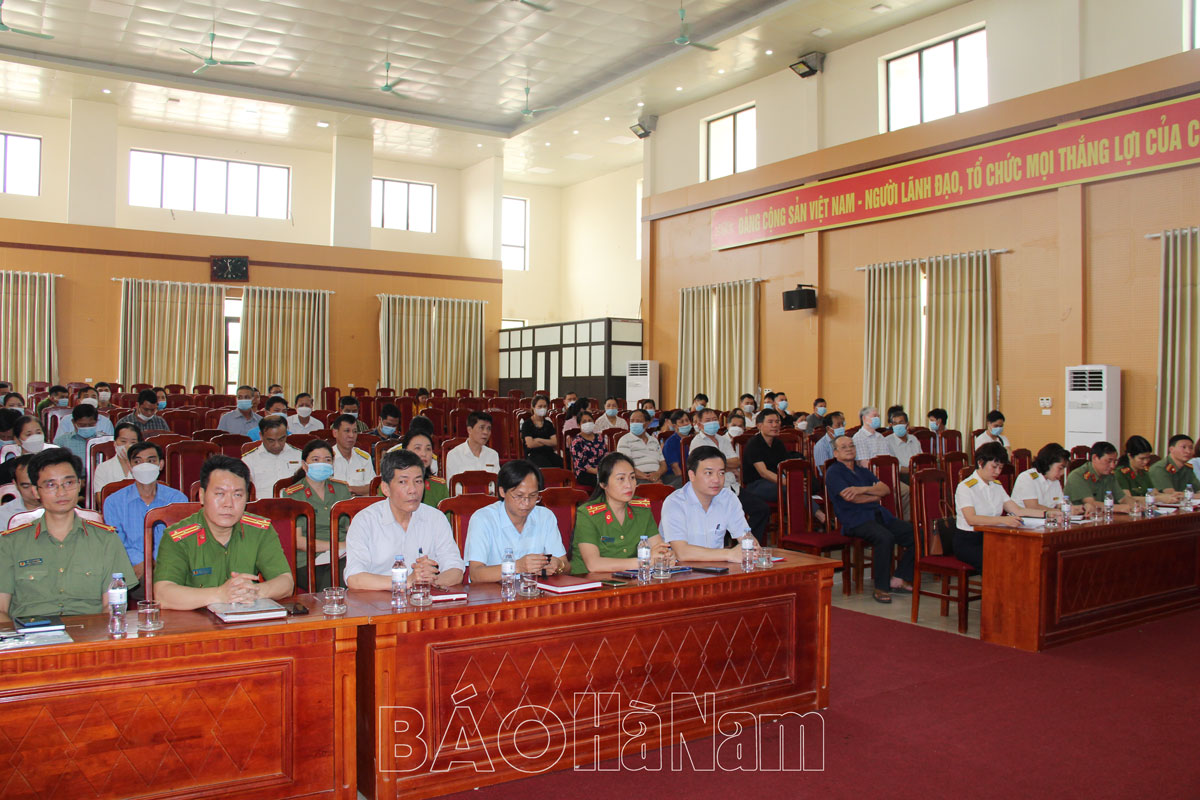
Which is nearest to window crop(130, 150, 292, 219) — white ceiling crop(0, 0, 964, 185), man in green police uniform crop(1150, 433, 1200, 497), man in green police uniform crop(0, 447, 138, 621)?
white ceiling crop(0, 0, 964, 185)

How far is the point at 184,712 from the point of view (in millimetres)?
2525

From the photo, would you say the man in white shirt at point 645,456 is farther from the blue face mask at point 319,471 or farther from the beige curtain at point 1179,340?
the beige curtain at point 1179,340

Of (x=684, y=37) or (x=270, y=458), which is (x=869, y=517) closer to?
(x=270, y=458)

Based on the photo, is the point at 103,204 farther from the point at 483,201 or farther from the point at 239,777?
the point at 239,777

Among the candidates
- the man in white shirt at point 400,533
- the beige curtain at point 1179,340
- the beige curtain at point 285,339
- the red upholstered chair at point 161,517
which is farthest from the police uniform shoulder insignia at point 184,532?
the beige curtain at point 285,339

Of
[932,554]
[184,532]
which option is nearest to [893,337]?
[932,554]

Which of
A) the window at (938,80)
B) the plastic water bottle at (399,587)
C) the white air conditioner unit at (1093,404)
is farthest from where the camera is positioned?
the window at (938,80)

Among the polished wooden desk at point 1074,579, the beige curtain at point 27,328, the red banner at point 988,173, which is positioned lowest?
the polished wooden desk at point 1074,579

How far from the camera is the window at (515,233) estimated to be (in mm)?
21906

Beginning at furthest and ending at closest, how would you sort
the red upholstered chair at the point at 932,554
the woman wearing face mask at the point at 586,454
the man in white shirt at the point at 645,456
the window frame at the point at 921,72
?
the window frame at the point at 921,72
the man in white shirt at the point at 645,456
the woman wearing face mask at the point at 586,454
the red upholstered chair at the point at 932,554

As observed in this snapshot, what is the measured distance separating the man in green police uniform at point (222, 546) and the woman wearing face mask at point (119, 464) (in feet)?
8.61

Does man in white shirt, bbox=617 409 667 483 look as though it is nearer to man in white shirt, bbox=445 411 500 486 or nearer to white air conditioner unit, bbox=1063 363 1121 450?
man in white shirt, bbox=445 411 500 486

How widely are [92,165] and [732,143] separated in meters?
11.3

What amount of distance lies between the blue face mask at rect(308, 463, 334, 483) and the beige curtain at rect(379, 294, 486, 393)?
13.8m
